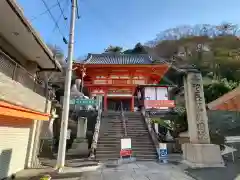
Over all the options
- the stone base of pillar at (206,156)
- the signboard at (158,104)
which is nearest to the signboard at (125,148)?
the stone base of pillar at (206,156)

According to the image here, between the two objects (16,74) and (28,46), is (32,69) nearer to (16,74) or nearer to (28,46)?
(28,46)

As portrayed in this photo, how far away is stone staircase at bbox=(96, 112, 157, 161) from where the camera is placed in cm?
1325

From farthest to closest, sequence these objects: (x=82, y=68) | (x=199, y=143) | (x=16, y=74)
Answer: (x=82, y=68) < (x=199, y=143) < (x=16, y=74)

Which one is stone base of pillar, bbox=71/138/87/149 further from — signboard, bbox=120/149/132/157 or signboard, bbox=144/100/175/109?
signboard, bbox=144/100/175/109

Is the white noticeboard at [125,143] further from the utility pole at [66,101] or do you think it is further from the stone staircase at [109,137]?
the utility pole at [66,101]

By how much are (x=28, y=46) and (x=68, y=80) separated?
2.61 metres

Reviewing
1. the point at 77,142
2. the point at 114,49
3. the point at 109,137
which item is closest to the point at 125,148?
the point at 109,137

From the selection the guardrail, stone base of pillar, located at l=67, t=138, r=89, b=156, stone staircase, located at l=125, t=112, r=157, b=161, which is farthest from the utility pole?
stone base of pillar, located at l=67, t=138, r=89, b=156

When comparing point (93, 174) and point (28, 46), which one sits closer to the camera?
point (93, 174)

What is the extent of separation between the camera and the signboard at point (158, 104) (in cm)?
2552

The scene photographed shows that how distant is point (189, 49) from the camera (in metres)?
61.3

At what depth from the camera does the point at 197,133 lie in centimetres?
904

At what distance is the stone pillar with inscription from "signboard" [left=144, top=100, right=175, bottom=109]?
15.4 metres

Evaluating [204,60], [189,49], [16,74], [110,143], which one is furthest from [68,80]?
[189,49]
